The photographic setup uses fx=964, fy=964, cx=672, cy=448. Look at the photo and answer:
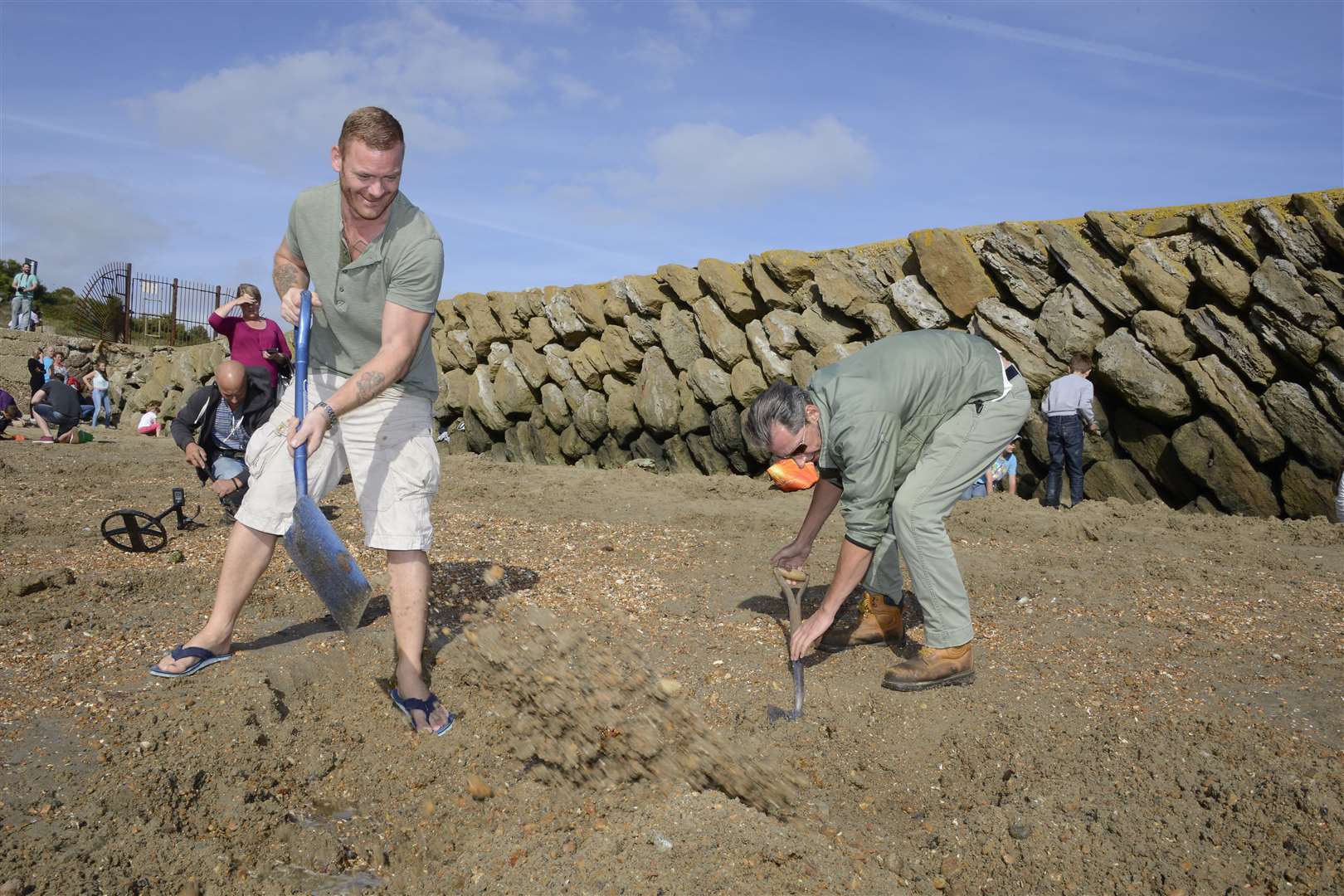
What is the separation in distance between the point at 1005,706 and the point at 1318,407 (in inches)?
182

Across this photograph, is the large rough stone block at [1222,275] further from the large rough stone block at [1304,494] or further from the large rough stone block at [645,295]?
the large rough stone block at [645,295]

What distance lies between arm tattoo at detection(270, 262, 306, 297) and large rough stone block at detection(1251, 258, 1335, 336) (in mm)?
6391

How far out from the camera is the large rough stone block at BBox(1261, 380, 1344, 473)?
6.55 metres

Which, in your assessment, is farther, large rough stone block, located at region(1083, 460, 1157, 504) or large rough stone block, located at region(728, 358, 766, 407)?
large rough stone block, located at region(728, 358, 766, 407)

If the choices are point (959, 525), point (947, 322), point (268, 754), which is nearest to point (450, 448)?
point (947, 322)

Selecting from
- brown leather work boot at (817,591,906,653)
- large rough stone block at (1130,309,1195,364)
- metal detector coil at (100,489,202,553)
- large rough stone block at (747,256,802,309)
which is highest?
large rough stone block at (747,256,802,309)

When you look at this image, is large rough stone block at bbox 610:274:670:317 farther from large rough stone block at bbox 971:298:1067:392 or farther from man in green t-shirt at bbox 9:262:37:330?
man in green t-shirt at bbox 9:262:37:330

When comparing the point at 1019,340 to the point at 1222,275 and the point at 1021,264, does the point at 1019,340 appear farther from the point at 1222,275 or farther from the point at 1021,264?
the point at 1222,275

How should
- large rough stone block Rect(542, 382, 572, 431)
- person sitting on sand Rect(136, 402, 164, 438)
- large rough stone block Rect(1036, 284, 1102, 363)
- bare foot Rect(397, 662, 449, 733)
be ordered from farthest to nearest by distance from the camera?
1. person sitting on sand Rect(136, 402, 164, 438)
2. large rough stone block Rect(542, 382, 572, 431)
3. large rough stone block Rect(1036, 284, 1102, 363)
4. bare foot Rect(397, 662, 449, 733)

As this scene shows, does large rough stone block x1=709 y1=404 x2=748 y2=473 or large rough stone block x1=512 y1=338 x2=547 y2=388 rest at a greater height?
large rough stone block x1=512 y1=338 x2=547 y2=388

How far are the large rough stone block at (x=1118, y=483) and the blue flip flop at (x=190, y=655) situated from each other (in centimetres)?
662

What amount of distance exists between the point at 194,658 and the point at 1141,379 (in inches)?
261

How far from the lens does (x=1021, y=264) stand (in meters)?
7.90

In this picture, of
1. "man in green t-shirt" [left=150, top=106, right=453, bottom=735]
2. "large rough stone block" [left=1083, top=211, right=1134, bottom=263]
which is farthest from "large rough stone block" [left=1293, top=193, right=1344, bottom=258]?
"man in green t-shirt" [left=150, top=106, right=453, bottom=735]
